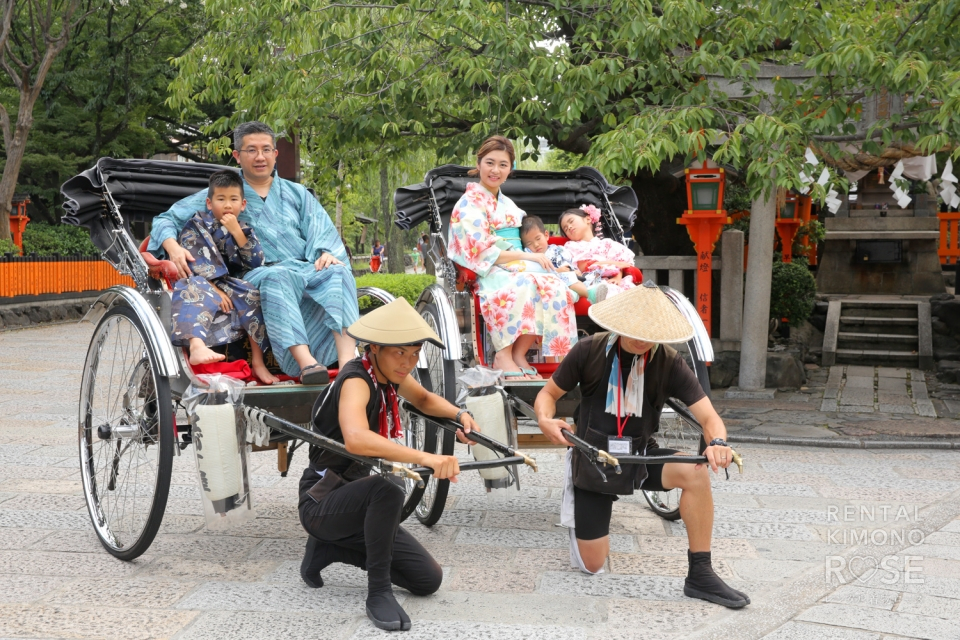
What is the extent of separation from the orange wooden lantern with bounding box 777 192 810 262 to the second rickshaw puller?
1004 centimetres

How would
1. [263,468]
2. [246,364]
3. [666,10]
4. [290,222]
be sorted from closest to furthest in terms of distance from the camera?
[246,364], [290,222], [263,468], [666,10]

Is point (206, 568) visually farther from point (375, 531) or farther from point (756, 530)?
point (756, 530)

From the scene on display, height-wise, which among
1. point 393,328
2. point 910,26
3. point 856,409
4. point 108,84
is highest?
point 108,84

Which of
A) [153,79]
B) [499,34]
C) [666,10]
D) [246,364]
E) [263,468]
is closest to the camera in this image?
[246,364]

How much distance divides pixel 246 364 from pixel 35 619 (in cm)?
133

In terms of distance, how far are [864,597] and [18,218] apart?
15.9m

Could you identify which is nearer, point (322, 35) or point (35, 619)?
point (35, 619)

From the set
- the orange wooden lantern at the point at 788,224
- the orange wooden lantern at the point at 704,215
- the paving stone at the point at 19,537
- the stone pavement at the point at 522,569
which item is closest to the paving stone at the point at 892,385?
the orange wooden lantern at the point at 704,215

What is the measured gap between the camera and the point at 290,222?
4.45 m

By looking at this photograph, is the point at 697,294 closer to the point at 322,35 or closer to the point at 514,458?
the point at 322,35

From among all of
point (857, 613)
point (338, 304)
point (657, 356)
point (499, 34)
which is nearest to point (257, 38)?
A: point (499, 34)

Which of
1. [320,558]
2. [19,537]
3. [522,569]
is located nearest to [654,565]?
[522,569]

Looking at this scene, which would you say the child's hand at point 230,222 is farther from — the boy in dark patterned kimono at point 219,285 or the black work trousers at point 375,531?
the black work trousers at point 375,531

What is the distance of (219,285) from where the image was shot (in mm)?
4230
